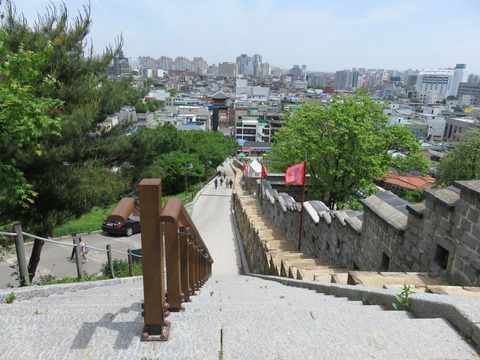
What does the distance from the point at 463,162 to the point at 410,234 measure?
1549cm

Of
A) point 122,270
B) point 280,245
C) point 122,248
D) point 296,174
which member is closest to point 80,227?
point 122,248

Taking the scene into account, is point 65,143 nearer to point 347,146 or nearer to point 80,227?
point 80,227

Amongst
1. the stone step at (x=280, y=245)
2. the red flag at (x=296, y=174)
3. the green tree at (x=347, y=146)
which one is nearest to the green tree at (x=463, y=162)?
the green tree at (x=347, y=146)

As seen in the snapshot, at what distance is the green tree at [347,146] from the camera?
1557cm

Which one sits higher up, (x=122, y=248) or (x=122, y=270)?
(x=122, y=270)

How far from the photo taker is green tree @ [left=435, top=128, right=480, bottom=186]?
683 inches

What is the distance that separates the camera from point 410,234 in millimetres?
5023

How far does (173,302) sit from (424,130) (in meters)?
102

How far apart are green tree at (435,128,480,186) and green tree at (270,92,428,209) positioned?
1995mm

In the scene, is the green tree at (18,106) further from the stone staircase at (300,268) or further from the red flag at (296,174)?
the red flag at (296,174)

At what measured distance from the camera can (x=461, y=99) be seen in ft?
593

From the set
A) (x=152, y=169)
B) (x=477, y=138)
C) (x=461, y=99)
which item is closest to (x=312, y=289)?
(x=152, y=169)

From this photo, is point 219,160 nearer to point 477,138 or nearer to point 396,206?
point 477,138

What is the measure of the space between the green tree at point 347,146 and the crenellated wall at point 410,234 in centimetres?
796
